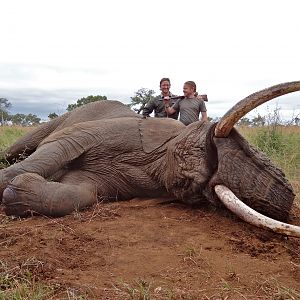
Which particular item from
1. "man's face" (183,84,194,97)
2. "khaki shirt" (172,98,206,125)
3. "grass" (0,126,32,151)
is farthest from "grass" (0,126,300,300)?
"grass" (0,126,32,151)

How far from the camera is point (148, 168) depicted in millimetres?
4449

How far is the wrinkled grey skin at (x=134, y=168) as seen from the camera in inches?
141

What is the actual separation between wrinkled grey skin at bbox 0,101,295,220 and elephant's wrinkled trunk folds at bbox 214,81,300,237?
0.34ft

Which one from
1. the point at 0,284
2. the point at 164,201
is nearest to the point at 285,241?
the point at 164,201

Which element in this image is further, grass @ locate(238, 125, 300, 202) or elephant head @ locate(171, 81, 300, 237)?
grass @ locate(238, 125, 300, 202)

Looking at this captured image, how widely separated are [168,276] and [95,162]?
2.15 meters

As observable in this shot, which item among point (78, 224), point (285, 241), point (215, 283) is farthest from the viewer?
point (78, 224)

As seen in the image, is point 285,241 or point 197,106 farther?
point 197,106

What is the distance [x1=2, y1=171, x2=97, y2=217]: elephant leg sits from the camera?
3.79 meters

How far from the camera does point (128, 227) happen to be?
11.4 ft

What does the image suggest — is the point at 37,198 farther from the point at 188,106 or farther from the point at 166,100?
the point at 166,100

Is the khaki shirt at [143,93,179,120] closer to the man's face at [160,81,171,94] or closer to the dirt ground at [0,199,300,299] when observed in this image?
the man's face at [160,81,171,94]

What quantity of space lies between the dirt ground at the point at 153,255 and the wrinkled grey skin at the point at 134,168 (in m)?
0.19

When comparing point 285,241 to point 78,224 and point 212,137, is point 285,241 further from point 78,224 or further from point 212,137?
point 78,224
